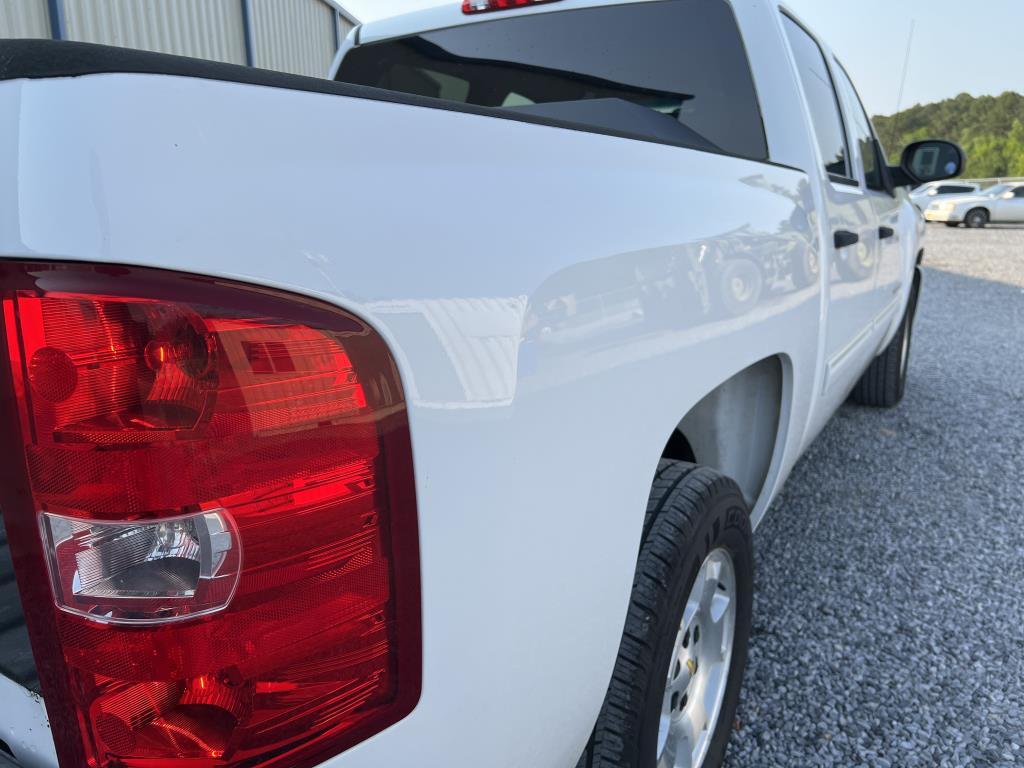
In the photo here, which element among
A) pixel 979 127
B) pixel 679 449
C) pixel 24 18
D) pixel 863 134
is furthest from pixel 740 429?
pixel 979 127

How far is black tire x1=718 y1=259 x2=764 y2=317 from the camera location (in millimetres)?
1511

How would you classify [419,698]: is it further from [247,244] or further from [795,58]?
[795,58]

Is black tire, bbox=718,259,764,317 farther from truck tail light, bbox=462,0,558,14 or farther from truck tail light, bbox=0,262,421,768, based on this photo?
truck tail light, bbox=462,0,558,14

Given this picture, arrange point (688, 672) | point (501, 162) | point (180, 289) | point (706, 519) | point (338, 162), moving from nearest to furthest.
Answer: point (180, 289), point (338, 162), point (501, 162), point (706, 519), point (688, 672)

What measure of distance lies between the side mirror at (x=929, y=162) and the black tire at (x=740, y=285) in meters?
2.53

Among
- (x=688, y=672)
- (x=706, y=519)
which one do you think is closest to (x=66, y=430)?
(x=706, y=519)

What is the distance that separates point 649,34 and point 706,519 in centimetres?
153

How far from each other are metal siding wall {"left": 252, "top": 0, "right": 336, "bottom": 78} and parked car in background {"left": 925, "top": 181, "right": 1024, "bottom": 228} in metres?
21.3

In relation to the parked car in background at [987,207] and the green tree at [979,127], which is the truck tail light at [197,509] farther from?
the green tree at [979,127]

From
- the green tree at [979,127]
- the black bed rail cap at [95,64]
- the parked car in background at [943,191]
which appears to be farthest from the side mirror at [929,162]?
the green tree at [979,127]

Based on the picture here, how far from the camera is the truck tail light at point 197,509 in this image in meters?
0.69

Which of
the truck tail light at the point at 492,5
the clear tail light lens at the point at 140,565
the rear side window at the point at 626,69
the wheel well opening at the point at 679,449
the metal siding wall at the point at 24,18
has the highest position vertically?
the metal siding wall at the point at 24,18

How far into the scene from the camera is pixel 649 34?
89.5 inches

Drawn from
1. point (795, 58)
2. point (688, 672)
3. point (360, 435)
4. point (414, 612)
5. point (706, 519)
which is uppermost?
point (795, 58)
